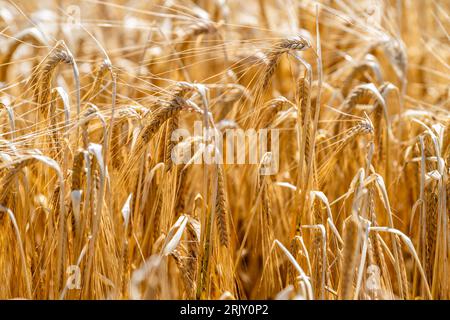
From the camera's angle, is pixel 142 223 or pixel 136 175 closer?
pixel 136 175

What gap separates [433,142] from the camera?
1.41m

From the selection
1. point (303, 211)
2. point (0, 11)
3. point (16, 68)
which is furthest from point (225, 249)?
point (16, 68)

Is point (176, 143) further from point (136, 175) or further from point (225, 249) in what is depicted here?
point (225, 249)

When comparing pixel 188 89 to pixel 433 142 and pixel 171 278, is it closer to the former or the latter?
pixel 171 278

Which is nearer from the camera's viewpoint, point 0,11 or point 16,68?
point 0,11

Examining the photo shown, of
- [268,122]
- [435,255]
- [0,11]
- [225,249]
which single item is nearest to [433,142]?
[435,255]

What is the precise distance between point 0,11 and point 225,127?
77cm

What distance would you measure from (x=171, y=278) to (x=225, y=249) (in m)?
0.22

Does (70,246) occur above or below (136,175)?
below
